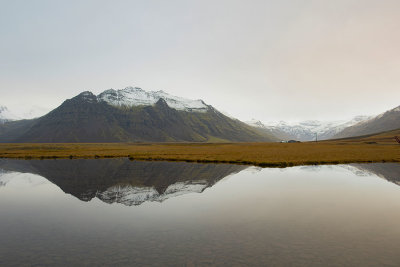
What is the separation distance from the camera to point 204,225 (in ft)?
61.1

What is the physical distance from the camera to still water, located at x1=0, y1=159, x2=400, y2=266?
13250mm

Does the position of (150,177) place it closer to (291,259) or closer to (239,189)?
(239,189)

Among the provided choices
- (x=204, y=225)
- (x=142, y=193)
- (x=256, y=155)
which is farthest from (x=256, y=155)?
(x=204, y=225)

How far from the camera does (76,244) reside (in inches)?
604

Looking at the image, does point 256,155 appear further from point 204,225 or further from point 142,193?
point 204,225

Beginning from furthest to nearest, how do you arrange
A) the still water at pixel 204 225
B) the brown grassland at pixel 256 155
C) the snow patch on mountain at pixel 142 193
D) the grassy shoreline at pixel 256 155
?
the brown grassland at pixel 256 155 < the grassy shoreline at pixel 256 155 < the snow patch on mountain at pixel 142 193 < the still water at pixel 204 225

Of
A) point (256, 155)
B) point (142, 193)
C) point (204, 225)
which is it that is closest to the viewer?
point (204, 225)

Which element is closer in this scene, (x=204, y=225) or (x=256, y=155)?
(x=204, y=225)

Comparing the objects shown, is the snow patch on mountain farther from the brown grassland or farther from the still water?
the brown grassland

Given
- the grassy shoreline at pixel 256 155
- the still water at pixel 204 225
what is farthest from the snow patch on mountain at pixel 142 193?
the grassy shoreline at pixel 256 155

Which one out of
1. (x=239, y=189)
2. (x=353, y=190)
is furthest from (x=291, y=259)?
(x=353, y=190)

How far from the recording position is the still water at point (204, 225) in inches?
522

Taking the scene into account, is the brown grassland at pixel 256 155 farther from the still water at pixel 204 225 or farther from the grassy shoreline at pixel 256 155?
the still water at pixel 204 225

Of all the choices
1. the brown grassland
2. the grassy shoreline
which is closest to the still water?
the grassy shoreline
